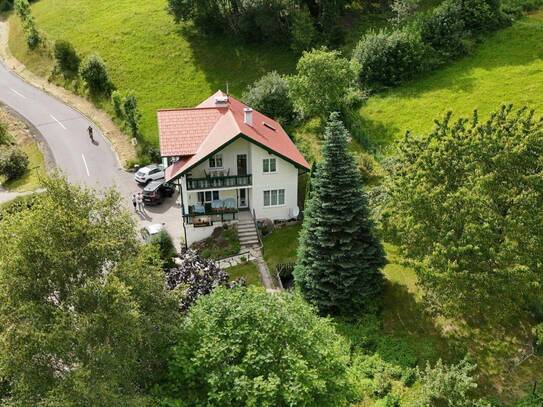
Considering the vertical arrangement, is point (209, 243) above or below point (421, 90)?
below

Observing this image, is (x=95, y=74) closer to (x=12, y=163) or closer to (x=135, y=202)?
(x=12, y=163)

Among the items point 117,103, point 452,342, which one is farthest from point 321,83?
point 452,342

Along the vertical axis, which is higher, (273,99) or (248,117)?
(248,117)

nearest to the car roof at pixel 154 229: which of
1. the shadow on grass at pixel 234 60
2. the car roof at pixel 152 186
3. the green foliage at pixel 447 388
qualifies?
the car roof at pixel 152 186

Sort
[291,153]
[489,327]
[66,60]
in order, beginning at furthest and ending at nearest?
[66,60] < [291,153] < [489,327]

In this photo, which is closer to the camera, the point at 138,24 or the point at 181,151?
the point at 181,151

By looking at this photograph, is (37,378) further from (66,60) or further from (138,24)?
(138,24)

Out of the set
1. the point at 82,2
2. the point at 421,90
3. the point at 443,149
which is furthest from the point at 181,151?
the point at 82,2
